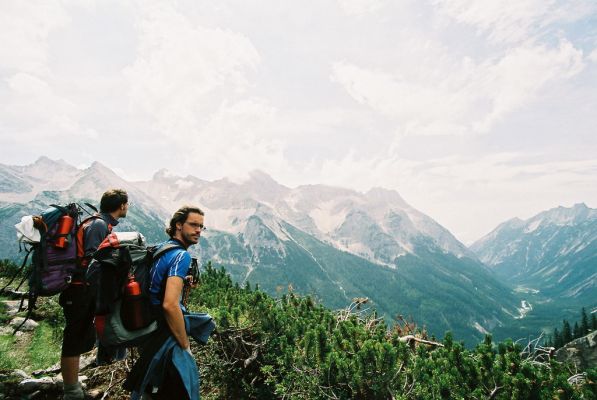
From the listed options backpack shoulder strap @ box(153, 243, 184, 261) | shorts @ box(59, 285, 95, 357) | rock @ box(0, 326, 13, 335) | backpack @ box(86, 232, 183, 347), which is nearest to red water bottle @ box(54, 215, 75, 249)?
shorts @ box(59, 285, 95, 357)

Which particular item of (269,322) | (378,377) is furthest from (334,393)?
(269,322)

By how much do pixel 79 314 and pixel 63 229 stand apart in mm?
1366

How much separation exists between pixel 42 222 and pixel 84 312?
154cm

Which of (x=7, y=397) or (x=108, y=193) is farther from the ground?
(x=108, y=193)

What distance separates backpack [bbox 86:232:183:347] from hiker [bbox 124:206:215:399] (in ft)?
0.35

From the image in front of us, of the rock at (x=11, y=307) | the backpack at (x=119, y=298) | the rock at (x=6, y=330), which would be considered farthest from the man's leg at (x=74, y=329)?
the rock at (x=11, y=307)

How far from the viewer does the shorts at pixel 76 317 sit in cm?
536

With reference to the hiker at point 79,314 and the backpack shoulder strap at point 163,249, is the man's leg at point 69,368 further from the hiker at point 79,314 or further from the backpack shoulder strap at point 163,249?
the backpack shoulder strap at point 163,249

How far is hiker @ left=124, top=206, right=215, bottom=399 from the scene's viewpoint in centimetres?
389

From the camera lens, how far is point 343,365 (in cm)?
521

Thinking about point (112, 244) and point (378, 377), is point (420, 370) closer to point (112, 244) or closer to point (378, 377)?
point (378, 377)

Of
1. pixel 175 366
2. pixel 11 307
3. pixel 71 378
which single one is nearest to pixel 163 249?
pixel 175 366

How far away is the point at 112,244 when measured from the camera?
4078 millimetres

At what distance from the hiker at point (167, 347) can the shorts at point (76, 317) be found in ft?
6.53
